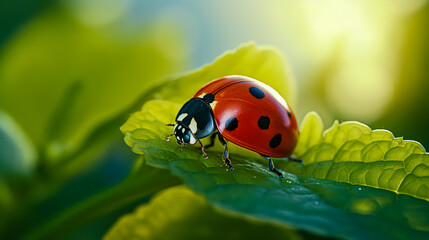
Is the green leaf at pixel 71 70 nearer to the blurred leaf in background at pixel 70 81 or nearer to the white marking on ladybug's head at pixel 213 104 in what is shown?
the blurred leaf in background at pixel 70 81

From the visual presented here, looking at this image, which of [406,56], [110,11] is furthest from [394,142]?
[406,56]

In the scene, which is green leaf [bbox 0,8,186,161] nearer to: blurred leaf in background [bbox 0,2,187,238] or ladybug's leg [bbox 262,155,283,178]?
blurred leaf in background [bbox 0,2,187,238]

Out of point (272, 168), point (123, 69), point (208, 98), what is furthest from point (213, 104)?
point (123, 69)

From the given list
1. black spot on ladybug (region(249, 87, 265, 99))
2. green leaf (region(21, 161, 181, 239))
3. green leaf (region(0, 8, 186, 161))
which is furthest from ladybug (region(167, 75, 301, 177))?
green leaf (region(0, 8, 186, 161))

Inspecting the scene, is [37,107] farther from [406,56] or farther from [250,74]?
[406,56]

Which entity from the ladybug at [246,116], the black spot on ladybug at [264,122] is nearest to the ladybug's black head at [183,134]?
the ladybug at [246,116]

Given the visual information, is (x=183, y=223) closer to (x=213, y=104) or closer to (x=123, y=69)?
(x=213, y=104)
